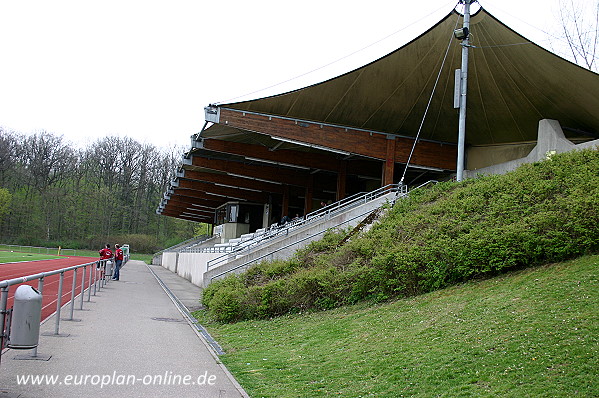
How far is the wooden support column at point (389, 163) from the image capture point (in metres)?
28.3

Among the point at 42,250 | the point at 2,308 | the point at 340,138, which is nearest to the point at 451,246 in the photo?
the point at 2,308

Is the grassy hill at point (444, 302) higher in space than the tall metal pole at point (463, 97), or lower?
lower

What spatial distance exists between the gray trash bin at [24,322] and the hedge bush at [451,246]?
748 cm

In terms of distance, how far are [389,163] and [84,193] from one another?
69268 mm

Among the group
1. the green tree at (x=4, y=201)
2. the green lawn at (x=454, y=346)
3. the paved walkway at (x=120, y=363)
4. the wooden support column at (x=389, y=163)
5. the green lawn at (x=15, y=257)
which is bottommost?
the green lawn at (x=15, y=257)

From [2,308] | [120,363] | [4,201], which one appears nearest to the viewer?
[2,308]

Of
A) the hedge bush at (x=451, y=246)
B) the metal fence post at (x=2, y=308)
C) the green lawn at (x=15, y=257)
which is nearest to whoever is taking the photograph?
the metal fence post at (x=2, y=308)

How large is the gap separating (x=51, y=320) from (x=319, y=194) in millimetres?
37529

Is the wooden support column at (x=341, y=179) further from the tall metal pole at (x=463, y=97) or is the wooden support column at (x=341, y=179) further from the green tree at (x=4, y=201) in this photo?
the green tree at (x=4, y=201)

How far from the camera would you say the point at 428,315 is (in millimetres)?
9516

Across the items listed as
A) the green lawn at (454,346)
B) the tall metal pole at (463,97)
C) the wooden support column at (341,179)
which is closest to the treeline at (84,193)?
the wooden support column at (341,179)

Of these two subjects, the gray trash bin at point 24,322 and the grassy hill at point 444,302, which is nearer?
the gray trash bin at point 24,322

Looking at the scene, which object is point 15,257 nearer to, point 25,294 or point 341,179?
point 341,179

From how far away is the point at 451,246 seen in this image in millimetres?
12258
